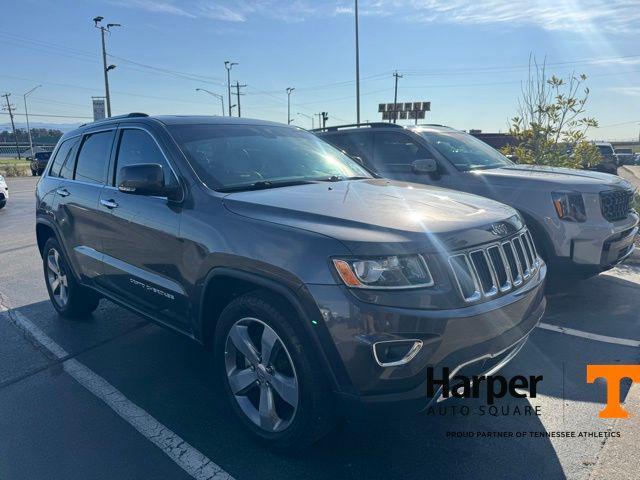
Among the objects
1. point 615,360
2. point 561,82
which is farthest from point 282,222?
point 561,82

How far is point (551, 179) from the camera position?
5.42 meters

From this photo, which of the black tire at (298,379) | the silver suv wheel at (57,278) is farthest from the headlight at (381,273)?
the silver suv wheel at (57,278)

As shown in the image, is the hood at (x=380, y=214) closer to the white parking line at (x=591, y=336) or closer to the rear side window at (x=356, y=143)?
the white parking line at (x=591, y=336)

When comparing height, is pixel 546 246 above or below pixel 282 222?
below

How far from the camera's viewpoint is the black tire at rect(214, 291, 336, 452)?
8.48ft

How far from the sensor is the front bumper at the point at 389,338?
2.38 m

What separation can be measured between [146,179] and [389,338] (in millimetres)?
1857

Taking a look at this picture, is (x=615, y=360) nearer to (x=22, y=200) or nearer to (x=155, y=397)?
(x=155, y=397)

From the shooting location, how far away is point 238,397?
10.2ft

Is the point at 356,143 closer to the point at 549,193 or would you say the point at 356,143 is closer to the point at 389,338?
the point at 549,193

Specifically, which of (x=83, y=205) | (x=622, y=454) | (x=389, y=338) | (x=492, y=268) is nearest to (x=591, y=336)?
(x=622, y=454)

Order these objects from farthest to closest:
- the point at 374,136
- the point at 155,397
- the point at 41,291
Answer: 1. the point at 374,136
2. the point at 41,291
3. the point at 155,397

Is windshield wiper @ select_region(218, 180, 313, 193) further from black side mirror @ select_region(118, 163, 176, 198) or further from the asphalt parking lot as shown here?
the asphalt parking lot

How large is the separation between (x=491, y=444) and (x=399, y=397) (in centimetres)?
94
